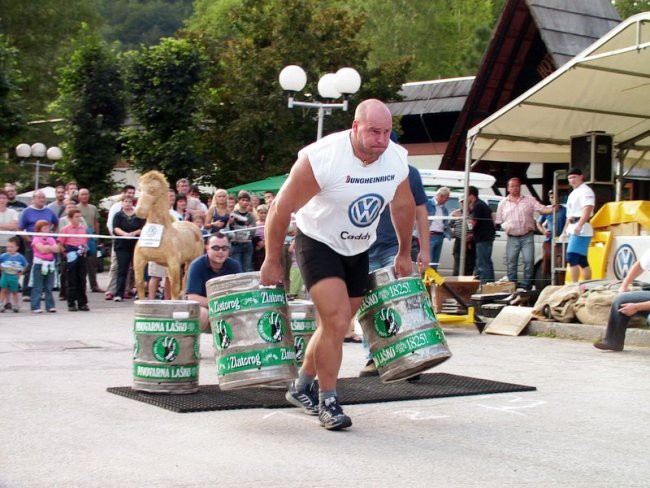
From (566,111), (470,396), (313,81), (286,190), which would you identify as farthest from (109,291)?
(313,81)

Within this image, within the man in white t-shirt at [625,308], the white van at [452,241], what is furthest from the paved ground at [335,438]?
the white van at [452,241]

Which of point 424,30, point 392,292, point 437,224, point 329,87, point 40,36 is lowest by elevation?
point 392,292

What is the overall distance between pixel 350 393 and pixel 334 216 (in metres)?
2.02

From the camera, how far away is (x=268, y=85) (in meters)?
32.9

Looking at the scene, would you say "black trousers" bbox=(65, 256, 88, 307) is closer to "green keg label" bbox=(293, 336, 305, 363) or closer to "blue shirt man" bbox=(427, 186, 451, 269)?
"blue shirt man" bbox=(427, 186, 451, 269)

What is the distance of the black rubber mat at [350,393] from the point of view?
796 centimetres

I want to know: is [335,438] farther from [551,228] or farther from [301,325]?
[551,228]

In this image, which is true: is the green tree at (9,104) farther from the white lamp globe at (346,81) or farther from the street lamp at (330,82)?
the white lamp globe at (346,81)

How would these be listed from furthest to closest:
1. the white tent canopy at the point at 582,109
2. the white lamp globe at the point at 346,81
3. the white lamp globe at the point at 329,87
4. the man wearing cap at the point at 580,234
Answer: the white lamp globe at the point at 329,87, the white lamp globe at the point at 346,81, the white tent canopy at the point at 582,109, the man wearing cap at the point at 580,234

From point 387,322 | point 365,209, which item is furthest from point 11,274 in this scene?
point 365,209

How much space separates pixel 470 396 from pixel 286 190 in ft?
8.60

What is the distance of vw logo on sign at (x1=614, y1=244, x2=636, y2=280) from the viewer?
50.0 ft

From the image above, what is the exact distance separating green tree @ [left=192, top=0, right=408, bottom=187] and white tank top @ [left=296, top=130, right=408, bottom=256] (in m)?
25.6

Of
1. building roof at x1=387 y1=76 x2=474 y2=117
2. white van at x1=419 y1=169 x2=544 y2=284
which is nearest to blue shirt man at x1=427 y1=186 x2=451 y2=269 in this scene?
white van at x1=419 y1=169 x2=544 y2=284
